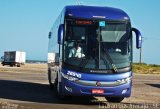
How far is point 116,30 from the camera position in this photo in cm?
1700

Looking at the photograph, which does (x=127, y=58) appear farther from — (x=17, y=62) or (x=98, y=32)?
(x=17, y=62)

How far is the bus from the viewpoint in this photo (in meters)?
16.4

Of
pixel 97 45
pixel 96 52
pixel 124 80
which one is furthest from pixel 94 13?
pixel 124 80

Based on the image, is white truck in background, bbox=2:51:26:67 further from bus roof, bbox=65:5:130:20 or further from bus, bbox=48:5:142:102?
bus, bbox=48:5:142:102

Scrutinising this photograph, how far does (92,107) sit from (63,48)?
7.92ft

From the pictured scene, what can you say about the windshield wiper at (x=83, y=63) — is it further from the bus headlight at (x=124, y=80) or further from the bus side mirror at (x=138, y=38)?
the bus side mirror at (x=138, y=38)

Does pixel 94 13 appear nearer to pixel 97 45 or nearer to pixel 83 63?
pixel 97 45

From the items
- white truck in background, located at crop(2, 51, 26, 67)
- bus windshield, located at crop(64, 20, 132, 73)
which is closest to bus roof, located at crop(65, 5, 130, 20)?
bus windshield, located at crop(64, 20, 132, 73)

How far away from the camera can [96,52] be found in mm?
16688

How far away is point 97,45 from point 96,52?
0.88 feet

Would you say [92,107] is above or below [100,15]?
below

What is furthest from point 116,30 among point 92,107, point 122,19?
point 92,107

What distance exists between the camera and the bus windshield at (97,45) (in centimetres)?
1656

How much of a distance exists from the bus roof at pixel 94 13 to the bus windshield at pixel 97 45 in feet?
0.73
